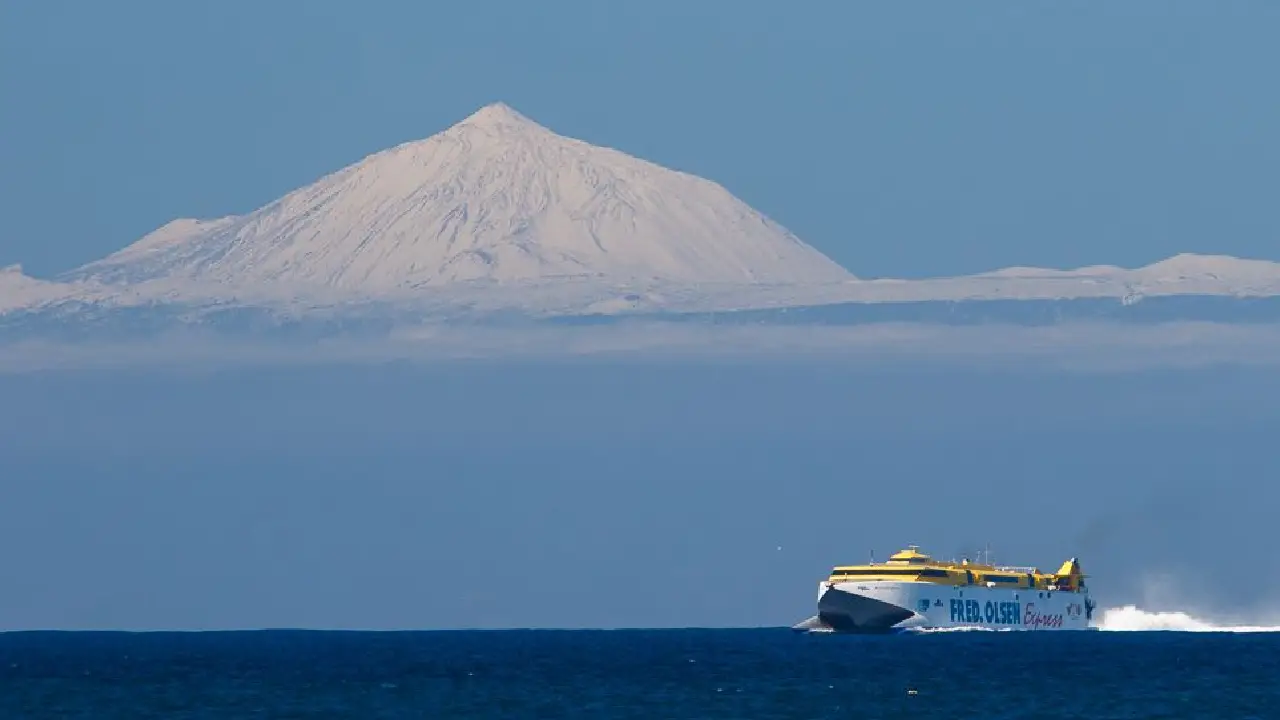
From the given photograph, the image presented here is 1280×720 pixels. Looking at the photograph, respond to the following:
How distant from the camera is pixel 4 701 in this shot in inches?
7461

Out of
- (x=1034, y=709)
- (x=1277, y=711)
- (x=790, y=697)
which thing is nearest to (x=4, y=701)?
(x=790, y=697)

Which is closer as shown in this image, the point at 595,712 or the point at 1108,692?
the point at 595,712

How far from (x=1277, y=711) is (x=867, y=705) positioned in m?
24.2

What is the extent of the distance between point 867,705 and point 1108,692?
24.4 meters

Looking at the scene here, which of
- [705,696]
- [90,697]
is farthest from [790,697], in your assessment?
[90,697]

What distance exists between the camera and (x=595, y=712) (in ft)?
557

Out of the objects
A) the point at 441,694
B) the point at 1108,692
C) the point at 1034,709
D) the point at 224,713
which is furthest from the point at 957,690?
the point at 224,713

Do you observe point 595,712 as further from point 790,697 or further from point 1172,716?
point 1172,716

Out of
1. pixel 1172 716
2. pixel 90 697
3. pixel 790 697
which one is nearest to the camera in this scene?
pixel 1172 716

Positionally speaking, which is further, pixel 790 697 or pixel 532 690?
pixel 532 690

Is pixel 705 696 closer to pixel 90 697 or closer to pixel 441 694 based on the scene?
pixel 441 694

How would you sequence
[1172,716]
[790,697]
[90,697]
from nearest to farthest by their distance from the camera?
1. [1172,716]
2. [790,697]
3. [90,697]

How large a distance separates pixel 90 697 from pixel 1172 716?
7534cm

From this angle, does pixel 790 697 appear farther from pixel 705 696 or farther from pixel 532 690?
pixel 532 690
